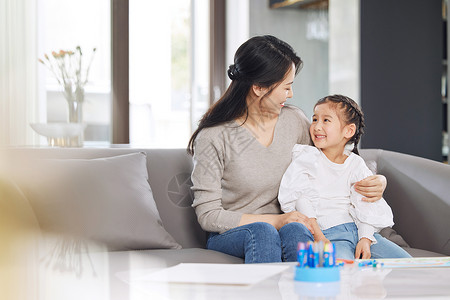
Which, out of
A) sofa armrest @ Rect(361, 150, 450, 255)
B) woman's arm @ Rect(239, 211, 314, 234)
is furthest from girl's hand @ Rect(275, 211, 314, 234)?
sofa armrest @ Rect(361, 150, 450, 255)

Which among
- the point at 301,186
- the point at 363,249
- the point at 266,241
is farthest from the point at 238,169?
the point at 363,249

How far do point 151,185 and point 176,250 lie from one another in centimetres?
24

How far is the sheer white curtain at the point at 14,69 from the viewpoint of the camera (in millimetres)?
204

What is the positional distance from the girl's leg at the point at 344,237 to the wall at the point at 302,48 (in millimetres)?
2581

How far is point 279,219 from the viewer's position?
4.52ft

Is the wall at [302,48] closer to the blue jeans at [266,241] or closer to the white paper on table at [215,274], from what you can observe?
the blue jeans at [266,241]

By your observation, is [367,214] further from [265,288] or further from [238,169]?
[265,288]

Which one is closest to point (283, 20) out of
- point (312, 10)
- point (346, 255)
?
point (312, 10)

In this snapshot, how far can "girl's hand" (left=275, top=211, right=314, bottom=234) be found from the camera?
53.3 inches

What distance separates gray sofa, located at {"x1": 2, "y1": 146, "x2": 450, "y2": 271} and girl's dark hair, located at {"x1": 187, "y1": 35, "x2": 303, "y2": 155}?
0.54ft

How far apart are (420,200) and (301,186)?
0.41m

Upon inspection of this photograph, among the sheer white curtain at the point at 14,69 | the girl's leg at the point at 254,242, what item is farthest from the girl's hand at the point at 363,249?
the sheer white curtain at the point at 14,69

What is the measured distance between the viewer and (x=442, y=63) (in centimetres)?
354

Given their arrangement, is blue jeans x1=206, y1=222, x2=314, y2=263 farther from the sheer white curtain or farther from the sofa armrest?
the sheer white curtain
